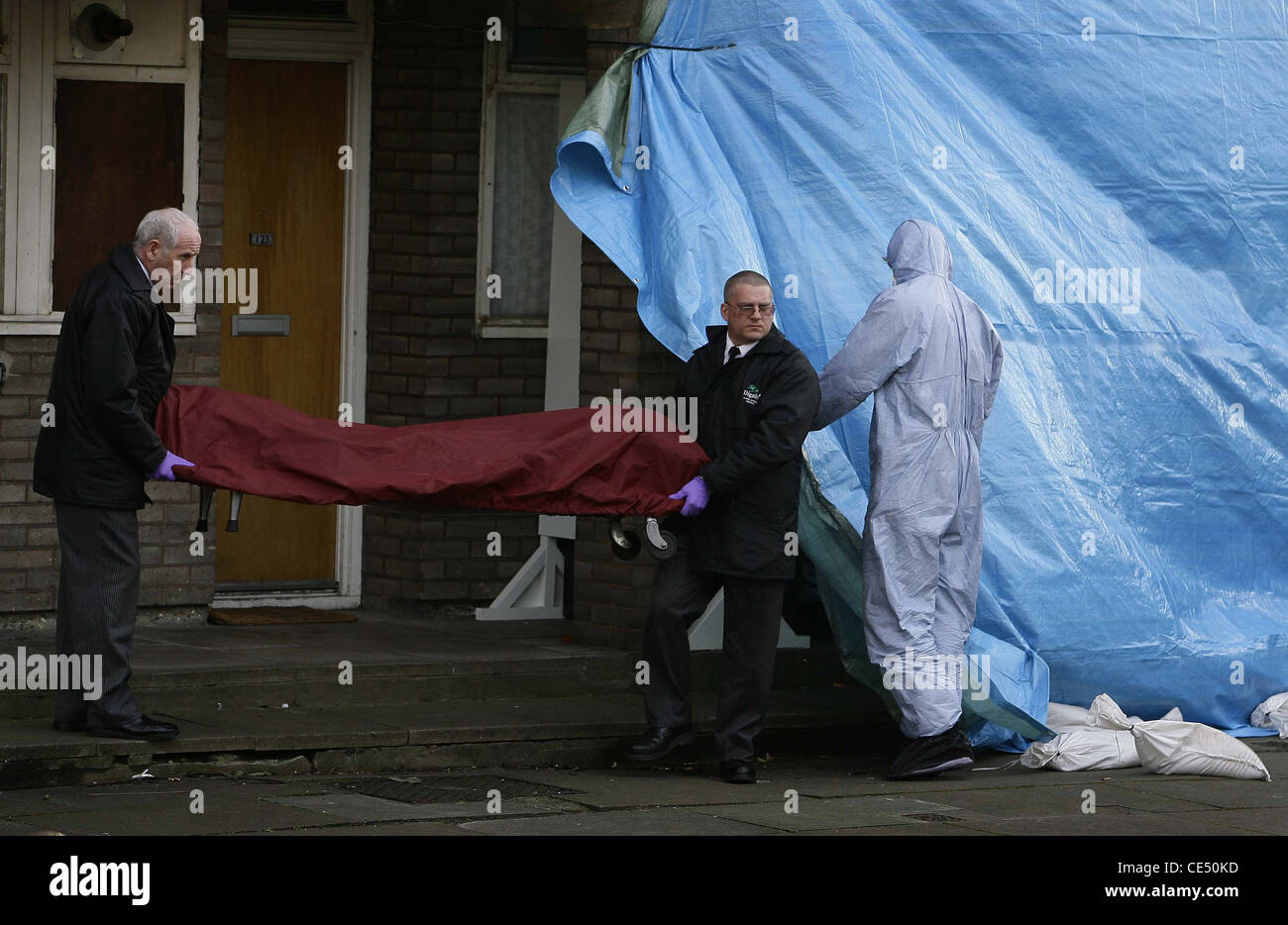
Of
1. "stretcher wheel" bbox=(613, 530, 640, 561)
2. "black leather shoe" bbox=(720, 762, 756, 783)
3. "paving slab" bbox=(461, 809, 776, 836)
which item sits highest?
"stretcher wheel" bbox=(613, 530, 640, 561)

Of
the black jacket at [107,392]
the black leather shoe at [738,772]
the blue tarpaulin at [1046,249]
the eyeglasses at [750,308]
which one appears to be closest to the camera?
the black jacket at [107,392]

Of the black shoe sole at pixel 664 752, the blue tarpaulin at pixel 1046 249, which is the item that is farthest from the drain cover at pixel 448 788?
the blue tarpaulin at pixel 1046 249

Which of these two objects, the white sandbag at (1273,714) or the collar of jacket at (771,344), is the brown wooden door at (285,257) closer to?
the collar of jacket at (771,344)

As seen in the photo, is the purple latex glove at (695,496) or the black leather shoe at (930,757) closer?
the purple latex glove at (695,496)

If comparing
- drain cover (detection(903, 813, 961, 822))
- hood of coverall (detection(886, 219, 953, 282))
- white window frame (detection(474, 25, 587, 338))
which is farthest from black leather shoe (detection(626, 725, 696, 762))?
white window frame (detection(474, 25, 587, 338))

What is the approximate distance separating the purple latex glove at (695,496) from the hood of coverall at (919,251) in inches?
50.9

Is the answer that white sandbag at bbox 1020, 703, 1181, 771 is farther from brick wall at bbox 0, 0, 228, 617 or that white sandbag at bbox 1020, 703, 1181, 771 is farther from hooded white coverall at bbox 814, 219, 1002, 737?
brick wall at bbox 0, 0, 228, 617

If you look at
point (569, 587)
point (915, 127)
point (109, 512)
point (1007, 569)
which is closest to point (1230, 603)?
point (1007, 569)

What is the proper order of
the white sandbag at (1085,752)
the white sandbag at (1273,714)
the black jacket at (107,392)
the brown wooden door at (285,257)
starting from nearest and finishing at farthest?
the black jacket at (107,392) < the white sandbag at (1085,752) < the white sandbag at (1273,714) < the brown wooden door at (285,257)

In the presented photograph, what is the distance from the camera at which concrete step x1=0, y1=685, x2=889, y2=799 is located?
782 centimetres

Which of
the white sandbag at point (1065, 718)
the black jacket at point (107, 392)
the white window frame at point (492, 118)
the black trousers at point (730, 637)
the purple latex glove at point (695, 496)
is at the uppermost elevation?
the white window frame at point (492, 118)

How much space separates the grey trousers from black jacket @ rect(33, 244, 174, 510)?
92 mm

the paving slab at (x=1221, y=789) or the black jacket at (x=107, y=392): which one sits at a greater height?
the black jacket at (x=107, y=392)

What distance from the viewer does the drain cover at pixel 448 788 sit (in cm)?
777
